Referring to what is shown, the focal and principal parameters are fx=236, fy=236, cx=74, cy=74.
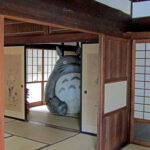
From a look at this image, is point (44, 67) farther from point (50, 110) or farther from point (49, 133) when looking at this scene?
point (49, 133)

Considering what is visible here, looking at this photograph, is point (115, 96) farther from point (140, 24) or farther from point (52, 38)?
point (52, 38)

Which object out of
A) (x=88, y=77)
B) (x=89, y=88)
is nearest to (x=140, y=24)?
(x=88, y=77)

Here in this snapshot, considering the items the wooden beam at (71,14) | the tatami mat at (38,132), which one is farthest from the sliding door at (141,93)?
the tatami mat at (38,132)

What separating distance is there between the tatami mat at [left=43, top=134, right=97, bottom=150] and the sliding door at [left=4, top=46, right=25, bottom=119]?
1889 mm

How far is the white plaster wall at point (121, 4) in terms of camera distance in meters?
→ 3.65

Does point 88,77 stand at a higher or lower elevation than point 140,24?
lower

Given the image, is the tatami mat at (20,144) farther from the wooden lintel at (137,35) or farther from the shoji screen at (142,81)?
the wooden lintel at (137,35)

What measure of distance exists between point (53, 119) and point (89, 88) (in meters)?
1.67

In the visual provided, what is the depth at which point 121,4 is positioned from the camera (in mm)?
4090

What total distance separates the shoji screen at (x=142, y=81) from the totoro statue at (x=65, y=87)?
92.4 inches

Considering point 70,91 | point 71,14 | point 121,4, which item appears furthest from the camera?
point 70,91

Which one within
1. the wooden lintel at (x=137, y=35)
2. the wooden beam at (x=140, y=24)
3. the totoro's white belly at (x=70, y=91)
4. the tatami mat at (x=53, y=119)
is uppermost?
the wooden beam at (x=140, y=24)

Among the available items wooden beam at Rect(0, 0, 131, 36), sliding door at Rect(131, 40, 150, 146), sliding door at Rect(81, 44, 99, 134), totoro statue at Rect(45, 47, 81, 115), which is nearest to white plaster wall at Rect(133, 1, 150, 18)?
wooden beam at Rect(0, 0, 131, 36)

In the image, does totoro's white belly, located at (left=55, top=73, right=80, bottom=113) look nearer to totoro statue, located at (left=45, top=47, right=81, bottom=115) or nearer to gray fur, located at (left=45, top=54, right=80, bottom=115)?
totoro statue, located at (left=45, top=47, right=81, bottom=115)
